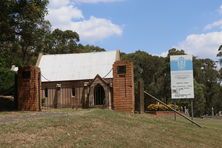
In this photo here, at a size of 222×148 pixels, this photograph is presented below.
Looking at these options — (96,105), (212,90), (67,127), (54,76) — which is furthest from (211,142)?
(212,90)

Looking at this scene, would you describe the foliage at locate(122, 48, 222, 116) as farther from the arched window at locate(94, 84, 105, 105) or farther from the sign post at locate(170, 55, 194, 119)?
the sign post at locate(170, 55, 194, 119)

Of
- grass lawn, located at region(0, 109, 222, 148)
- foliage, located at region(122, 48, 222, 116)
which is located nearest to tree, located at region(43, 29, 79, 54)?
foliage, located at region(122, 48, 222, 116)

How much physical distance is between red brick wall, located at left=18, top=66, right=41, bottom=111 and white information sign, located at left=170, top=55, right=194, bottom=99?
23.7ft

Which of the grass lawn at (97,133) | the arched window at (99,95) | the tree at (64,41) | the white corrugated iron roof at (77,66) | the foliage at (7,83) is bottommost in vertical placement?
the grass lawn at (97,133)

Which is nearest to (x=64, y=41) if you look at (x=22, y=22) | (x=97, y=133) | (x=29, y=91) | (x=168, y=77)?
(x=168, y=77)

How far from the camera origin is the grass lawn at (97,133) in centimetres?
1401

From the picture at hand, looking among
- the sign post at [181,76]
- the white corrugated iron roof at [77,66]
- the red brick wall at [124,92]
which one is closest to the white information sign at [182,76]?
the sign post at [181,76]

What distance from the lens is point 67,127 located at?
1587 cm

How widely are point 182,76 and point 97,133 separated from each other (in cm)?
1228

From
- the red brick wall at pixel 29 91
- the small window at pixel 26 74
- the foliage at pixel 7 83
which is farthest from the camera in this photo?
the foliage at pixel 7 83

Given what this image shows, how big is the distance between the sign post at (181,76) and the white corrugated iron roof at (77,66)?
21.5 metres

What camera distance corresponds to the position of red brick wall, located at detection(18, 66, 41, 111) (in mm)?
26062

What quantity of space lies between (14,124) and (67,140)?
7.80ft

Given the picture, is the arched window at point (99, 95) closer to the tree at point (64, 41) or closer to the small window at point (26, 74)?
the small window at point (26, 74)
